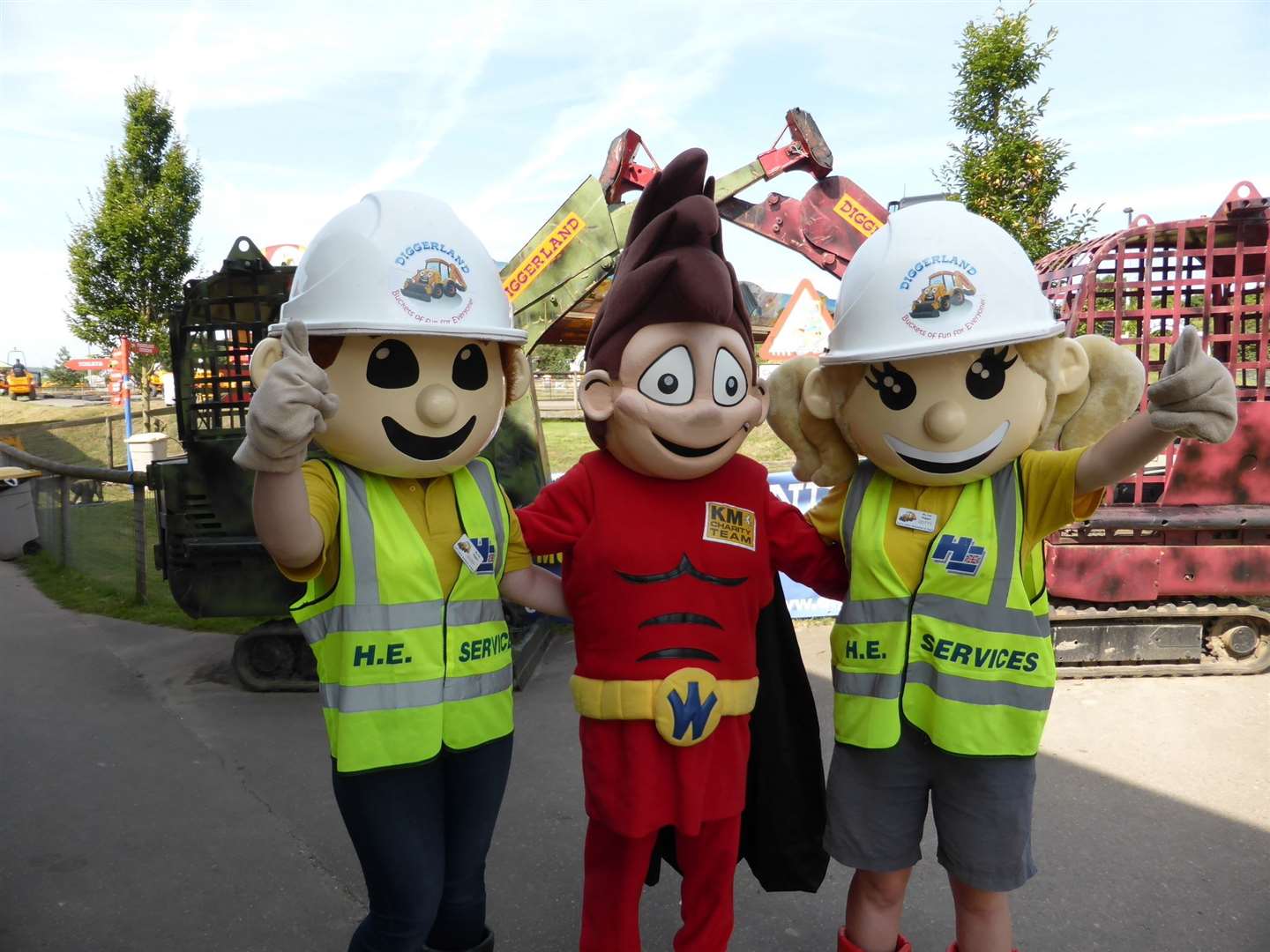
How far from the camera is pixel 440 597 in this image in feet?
7.17

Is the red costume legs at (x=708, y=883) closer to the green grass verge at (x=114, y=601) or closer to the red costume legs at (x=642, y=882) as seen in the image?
the red costume legs at (x=642, y=882)

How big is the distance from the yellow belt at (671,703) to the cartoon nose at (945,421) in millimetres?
815

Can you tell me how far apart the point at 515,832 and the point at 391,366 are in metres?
2.20

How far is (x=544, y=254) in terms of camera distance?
5.30 m

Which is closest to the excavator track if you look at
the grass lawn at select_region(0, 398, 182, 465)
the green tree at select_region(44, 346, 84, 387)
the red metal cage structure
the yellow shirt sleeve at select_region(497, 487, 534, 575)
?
the red metal cage structure

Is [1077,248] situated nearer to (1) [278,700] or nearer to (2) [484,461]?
(2) [484,461]

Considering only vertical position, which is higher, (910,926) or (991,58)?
(991,58)

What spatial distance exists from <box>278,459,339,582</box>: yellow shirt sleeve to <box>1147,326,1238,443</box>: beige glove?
6.25 feet

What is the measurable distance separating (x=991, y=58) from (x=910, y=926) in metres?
9.42

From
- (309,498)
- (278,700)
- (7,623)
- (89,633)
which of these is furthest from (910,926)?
(7,623)

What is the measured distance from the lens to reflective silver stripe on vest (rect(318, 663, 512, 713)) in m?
2.11

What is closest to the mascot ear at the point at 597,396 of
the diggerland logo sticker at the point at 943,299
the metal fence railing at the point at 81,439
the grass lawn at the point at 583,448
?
the diggerland logo sticker at the point at 943,299

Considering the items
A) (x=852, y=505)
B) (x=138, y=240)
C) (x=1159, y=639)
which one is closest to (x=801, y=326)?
(x=1159, y=639)

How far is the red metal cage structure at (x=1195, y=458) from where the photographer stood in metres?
4.79
